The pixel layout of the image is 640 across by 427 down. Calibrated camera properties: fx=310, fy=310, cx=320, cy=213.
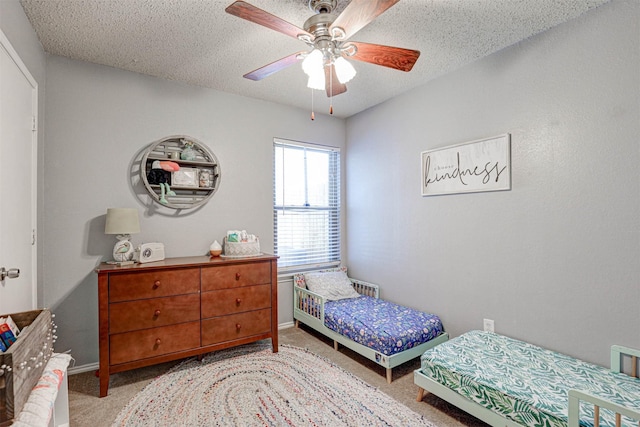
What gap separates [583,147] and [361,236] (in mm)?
2254

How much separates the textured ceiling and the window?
3.23 feet

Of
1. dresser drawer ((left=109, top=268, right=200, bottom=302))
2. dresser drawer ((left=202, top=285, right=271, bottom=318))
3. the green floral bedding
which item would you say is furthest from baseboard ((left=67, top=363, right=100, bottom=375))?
the green floral bedding

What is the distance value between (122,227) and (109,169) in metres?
0.59

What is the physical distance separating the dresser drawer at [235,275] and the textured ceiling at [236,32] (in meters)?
1.71

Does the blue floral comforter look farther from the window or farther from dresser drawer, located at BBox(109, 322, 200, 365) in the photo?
dresser drawer, located at BBox(109, 322, 200, 365)

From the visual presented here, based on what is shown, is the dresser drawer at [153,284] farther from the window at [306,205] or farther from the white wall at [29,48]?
the window at [306,205]

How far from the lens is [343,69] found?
1873 millimetres

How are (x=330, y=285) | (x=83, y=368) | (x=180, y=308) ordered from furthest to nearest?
(x=330, y=285) < (x=83, y=368) < (x=180, y=308)

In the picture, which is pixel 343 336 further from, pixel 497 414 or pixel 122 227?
pixel 122 227

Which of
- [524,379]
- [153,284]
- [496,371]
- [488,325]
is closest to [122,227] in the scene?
[153,284]

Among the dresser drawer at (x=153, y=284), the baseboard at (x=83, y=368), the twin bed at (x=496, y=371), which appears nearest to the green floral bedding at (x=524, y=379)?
the twin bed at (x=496, y=371)

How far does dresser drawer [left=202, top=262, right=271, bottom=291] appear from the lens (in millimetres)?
2535

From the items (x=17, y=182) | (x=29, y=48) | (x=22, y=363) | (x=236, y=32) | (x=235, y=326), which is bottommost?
(x=235, y=326)

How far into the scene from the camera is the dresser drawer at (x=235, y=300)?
99.7 inches
